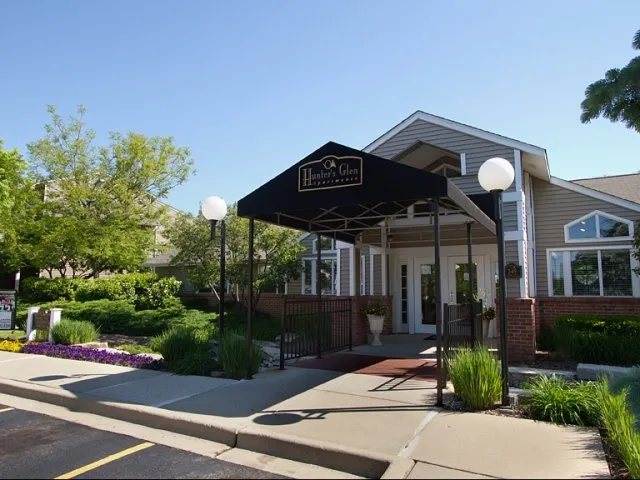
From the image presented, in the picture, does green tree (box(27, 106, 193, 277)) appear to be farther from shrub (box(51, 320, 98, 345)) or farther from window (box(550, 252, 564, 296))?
window (box(550, 252, 564, 296))

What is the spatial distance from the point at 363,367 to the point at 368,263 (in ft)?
16.1

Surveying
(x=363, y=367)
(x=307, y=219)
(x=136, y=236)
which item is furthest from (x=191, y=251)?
(x=363, y=367)

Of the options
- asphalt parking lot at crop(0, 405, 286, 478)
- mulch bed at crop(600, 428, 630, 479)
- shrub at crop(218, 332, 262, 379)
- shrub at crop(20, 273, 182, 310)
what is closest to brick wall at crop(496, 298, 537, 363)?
mulch bed at crop(600, 428, 630, 479)

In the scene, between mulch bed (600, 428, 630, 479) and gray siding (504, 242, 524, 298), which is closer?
mulch bed (600, 428, 630, 479)

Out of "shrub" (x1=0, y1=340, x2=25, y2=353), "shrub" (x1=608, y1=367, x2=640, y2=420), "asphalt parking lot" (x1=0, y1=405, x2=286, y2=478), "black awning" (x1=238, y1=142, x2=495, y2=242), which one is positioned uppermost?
"black awning" (x1=238, y1=142, x2=495, y2=242)

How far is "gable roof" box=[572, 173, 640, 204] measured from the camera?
14133 mm

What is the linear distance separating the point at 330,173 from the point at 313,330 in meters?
3.69

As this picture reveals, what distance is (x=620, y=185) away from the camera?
1531 centimetres

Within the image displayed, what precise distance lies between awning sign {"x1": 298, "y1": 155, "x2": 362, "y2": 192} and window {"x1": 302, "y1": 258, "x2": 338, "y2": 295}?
9.82 metres

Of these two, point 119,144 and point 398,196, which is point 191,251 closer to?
point 119,144

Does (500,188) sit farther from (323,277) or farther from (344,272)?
(323,277)

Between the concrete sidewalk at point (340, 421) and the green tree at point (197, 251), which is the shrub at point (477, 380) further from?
the green tree at point (197, 251)

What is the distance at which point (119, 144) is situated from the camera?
19688 millimetres

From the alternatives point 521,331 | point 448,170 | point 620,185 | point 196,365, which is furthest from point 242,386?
point 620,185
